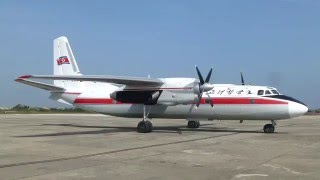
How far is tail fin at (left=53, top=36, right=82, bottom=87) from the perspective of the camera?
1330 inches

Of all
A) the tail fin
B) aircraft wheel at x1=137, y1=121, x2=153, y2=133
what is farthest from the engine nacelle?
the tail fin

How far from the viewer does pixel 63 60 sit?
111 feet

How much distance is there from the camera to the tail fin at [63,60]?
111 feet

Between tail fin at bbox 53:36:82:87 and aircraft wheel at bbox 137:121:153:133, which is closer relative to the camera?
aircraft wheel at bbox 137:121:153:133

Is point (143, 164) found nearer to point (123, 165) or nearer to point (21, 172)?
point (123, 165)

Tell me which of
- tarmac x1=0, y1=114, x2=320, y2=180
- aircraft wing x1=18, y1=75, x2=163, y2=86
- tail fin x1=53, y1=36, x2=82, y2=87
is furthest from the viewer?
tail fin x1=53, y1=36, x2=82, y2=87

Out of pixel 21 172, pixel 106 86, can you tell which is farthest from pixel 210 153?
pixel 106 86

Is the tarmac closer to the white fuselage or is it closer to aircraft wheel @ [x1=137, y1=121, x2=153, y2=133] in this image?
the white fuselage

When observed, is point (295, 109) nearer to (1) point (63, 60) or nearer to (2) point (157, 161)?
(2) point (157, 161)

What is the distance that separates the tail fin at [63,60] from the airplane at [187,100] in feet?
9.83

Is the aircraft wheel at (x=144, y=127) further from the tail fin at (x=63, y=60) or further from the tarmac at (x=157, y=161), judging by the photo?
the tail fin at (x=63, y=60)

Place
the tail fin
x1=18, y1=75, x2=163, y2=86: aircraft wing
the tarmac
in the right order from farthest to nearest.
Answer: the tail fin < x1=18, y1=75, x2=163, y2=86: aircraft wing < the tarmac

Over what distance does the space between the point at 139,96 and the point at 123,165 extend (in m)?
15.4

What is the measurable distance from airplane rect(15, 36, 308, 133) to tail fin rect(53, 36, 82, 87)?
3.00 meters
